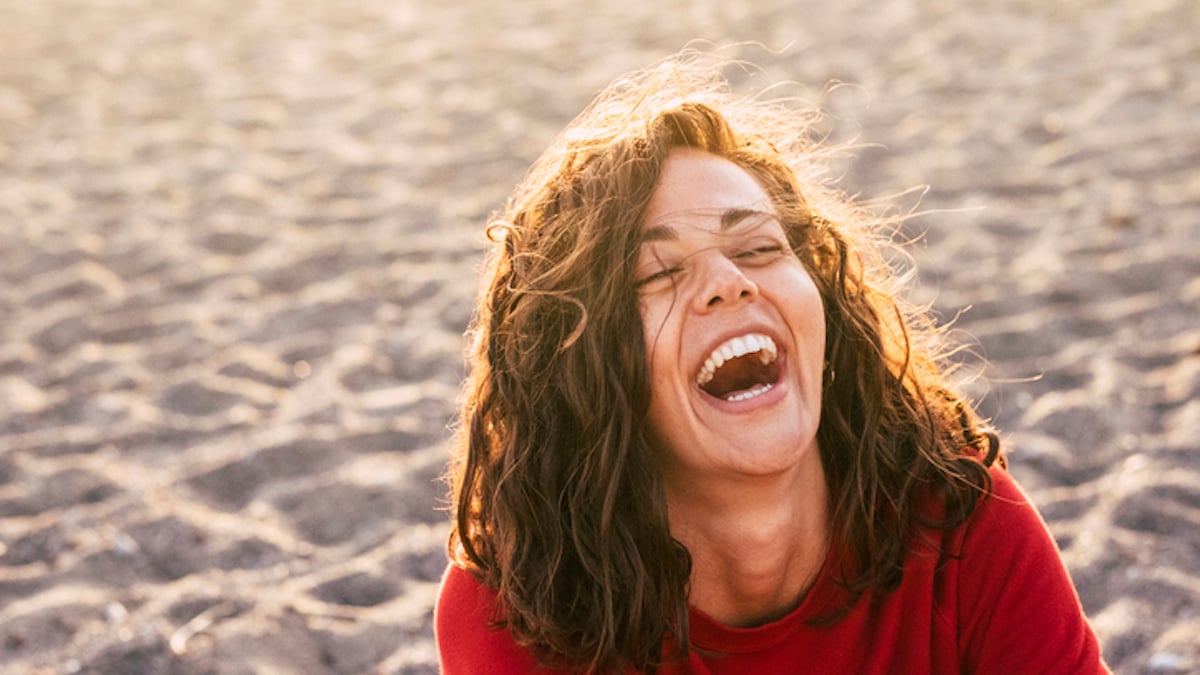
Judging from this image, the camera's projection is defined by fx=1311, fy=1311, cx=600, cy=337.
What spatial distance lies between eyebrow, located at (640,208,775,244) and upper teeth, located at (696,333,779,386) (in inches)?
A: 6.3

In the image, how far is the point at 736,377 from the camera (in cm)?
191

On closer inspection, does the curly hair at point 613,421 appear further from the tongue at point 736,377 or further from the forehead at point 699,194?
the tongue at point 736,377

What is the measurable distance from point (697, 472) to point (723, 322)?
0.24 m

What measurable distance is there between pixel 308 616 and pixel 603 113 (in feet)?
4.38

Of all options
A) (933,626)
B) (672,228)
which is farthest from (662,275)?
(933,626)

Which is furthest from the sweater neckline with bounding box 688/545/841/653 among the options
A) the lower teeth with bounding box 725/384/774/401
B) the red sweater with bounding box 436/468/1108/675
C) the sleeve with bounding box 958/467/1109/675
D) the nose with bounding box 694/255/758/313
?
the nose with bounding box 694/255/758/313

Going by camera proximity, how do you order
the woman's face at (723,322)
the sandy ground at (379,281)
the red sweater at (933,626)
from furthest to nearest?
the sandy ground at (379,281)
the red sweater at (933,626)
the woman's face at (723,322)

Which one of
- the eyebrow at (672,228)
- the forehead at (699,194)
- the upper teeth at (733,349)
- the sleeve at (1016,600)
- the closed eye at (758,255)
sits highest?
the forehead at (699,194)

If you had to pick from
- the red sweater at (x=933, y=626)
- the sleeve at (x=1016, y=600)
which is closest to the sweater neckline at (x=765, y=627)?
the red sweater at (x=933, y=626)

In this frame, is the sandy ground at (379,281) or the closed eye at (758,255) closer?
the closed eye at (758,255)

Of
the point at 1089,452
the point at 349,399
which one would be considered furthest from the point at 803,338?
the point at 349,399

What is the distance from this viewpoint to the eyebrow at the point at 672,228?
179 centimetres

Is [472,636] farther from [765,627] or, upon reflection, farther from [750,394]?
[750,394]

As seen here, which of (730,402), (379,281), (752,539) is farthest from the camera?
(379,281)
